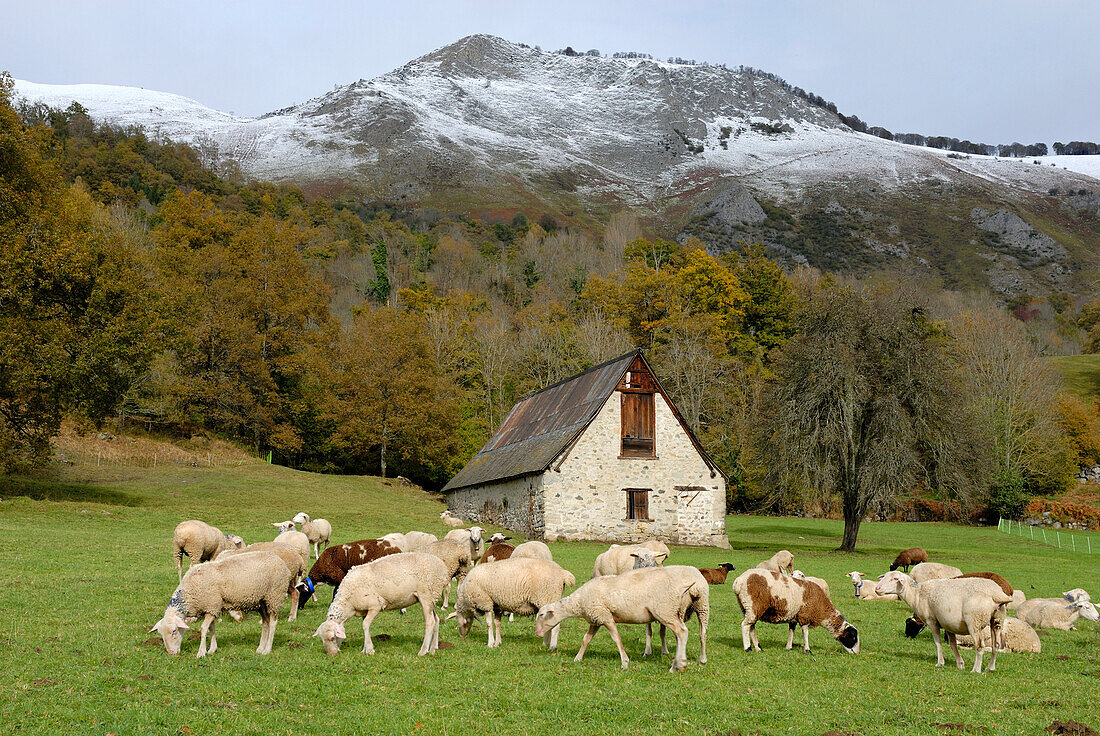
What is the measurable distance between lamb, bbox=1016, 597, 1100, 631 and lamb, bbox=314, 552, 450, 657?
11.9 m

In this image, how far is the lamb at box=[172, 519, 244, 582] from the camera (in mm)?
15766

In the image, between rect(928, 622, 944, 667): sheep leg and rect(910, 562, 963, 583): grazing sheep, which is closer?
rect(928, 622, 944, 667): sheep leg

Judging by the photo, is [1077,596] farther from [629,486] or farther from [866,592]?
[629,486]

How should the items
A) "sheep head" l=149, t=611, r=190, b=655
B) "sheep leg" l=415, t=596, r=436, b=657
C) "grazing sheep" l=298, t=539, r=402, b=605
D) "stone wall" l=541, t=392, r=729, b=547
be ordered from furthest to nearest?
"stone wall" l=541, t=392, r=729, b=547, "grazing sheep" l=298, t=539, r=402, b=605, "sheep leg" l=415, t=596, r=436, b=657, "sheep head" l=149, t=611, r=190, b=655

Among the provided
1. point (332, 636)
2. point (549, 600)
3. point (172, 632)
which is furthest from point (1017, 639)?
point (172, 632)

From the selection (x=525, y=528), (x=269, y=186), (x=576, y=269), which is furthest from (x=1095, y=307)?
(x=269, y=186)

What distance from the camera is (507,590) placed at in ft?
38.2

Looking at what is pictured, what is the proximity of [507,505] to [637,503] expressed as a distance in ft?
22.7

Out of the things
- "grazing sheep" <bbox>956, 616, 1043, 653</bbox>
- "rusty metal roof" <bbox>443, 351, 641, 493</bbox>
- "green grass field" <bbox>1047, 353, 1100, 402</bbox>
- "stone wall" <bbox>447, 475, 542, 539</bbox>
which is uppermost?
"green grass field" <bbox>1047, 353, 1100, 402</bbox>

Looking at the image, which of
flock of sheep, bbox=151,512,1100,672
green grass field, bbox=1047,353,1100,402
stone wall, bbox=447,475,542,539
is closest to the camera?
flock of sheep, bbox=151,512,1100,672

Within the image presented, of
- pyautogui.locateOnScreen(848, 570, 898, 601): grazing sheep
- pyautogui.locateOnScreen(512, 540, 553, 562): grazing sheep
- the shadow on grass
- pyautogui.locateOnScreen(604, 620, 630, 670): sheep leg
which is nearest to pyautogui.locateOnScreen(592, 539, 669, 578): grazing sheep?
pyautogui.locateOnScreen(512, 540, 553, 562): grazing sheep

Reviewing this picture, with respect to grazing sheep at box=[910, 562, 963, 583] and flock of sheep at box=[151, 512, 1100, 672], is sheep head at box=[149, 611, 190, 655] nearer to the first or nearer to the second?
flock of sheep at box=[151, 512, 1100, 672]

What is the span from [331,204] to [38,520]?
122m

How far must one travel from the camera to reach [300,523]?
21016mm
